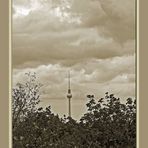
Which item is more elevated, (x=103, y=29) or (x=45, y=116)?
(x=103, y=29)

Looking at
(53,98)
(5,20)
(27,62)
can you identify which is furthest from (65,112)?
(5,20)

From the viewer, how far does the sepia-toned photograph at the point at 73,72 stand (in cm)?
407

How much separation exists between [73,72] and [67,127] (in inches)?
12.7

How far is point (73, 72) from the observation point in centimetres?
407

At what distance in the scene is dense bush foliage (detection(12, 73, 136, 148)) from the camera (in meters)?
4.08

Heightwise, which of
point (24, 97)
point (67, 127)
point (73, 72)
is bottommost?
point (67, 127)

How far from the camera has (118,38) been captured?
4.09 metres

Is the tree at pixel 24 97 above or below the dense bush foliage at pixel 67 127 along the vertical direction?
above

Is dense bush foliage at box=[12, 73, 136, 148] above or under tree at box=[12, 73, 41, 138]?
under

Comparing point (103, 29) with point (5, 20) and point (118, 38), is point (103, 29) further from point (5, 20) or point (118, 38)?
point (5, 20)

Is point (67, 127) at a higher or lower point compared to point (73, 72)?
lower

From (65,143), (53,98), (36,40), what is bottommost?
(65,143)

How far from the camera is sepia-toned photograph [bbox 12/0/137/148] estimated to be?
4.07 metres

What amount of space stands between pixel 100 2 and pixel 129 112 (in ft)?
2.18
